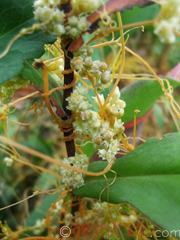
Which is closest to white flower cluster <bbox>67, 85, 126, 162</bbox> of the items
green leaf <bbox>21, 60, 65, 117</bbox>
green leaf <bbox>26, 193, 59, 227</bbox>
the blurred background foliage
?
green leaf <bbox>21, 60, 65, 117</bbox>

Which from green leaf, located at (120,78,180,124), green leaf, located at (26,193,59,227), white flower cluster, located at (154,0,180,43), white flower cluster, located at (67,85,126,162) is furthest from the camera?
green leaf, located at (26,193,59,227)

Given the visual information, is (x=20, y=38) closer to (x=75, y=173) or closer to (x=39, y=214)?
(x=75, y=173)

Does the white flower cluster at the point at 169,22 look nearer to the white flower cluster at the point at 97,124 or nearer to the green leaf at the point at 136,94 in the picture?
the white flower cluster at the point at 97,124

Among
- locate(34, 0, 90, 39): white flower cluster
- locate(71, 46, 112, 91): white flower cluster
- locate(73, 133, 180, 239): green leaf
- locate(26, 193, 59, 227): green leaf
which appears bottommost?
locate(26, 193, 59, 227): green leaf

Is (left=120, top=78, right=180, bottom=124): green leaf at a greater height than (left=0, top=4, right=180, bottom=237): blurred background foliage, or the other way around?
(left=120, top=78, right=180, bottom=124): green leaf

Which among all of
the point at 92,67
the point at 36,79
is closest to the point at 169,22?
the point at 92,67

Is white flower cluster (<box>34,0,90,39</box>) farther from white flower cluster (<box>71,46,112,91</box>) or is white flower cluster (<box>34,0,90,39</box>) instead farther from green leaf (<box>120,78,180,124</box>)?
green leaf (<box>120,78,180,124</box>)
